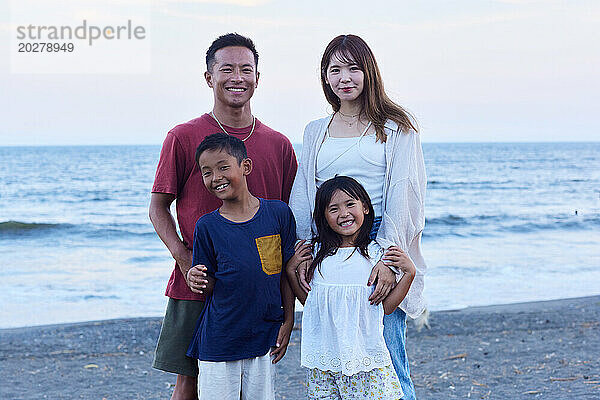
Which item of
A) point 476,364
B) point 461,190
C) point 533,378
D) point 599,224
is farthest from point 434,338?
point 461,190

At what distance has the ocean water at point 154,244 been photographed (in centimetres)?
899

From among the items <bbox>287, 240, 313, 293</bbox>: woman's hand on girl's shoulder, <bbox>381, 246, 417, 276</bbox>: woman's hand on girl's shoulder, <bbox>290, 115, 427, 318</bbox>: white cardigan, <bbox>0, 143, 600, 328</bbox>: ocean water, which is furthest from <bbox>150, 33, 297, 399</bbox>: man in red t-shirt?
<bbox>0, 143, 600, 328</bbox>: ocean water

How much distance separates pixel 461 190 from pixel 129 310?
67.3ft

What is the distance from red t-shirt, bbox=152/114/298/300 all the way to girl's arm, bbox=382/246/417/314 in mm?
638

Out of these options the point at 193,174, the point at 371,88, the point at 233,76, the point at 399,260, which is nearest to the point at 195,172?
the point at 193,174

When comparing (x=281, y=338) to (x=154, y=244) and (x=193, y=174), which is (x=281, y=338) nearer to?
(x=193, y=174)

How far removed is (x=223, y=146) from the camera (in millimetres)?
2633

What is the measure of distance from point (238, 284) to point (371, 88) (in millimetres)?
966

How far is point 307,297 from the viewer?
2701 mm

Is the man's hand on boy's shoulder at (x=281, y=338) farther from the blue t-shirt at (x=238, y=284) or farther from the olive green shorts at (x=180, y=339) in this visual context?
the olive green shorts at (x=180, y=339)

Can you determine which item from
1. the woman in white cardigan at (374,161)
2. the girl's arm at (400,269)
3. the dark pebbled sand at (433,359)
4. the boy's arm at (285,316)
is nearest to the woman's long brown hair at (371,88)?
the woman in white cardigan at (374,161)

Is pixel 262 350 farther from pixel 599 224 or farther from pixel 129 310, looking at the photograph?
pixel 599 224

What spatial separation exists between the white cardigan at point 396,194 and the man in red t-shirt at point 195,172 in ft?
0.68

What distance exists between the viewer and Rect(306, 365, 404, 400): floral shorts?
262 cm
